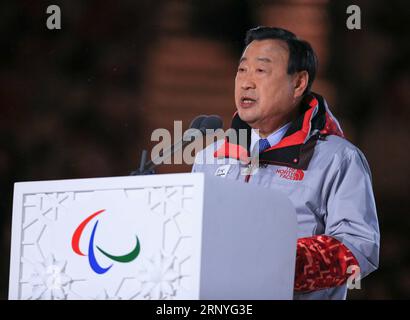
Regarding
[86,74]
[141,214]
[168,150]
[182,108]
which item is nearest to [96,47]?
[86,74]

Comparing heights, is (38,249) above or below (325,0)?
below

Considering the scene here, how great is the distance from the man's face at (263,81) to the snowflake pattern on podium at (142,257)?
0.78 meters

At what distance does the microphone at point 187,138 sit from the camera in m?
2.15

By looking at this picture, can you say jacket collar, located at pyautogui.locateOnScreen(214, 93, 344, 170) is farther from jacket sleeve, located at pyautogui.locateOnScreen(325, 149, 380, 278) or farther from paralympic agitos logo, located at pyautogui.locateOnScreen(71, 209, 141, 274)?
paralympic agitos logo, located at pyautogui.locateOnScreen(71, 209, 141, 274)

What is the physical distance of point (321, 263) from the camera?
2250mm

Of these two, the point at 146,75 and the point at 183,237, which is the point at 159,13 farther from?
the point at 183,237

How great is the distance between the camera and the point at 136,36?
3965 mm

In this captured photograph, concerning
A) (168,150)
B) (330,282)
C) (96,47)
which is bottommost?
(330,282)

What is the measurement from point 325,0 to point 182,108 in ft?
2.36

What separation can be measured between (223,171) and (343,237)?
482 millimetres

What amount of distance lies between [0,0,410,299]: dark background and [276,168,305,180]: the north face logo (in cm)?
115

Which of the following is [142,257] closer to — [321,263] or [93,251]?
[93,251]

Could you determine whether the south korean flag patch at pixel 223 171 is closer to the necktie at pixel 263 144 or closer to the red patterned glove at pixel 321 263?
the necktie at pixel 263 144

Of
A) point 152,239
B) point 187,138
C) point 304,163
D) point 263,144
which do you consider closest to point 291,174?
point 304,163
